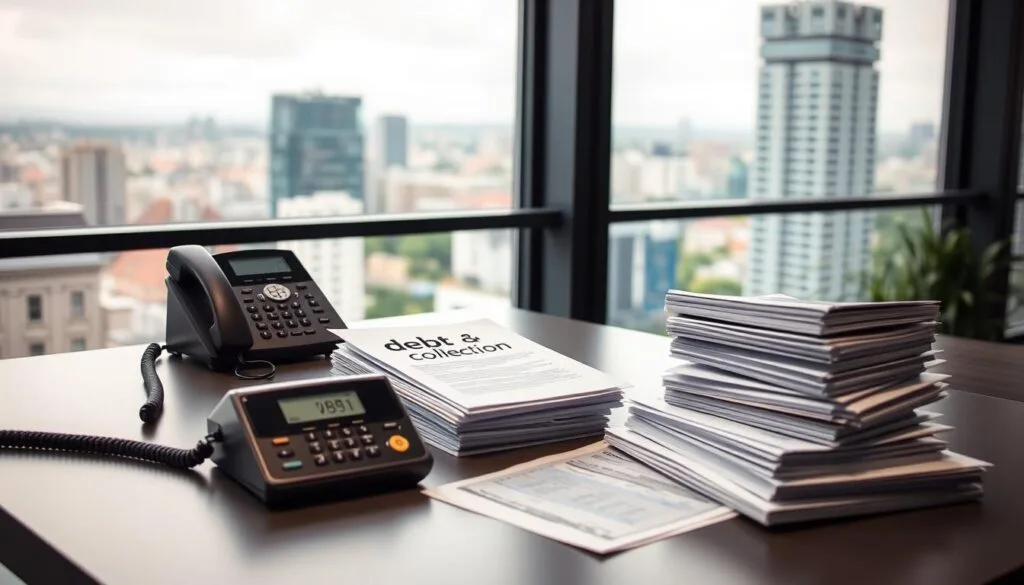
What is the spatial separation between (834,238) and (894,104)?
64 cm

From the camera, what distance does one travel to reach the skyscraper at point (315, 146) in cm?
260

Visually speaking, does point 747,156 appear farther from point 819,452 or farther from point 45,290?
point 819,452

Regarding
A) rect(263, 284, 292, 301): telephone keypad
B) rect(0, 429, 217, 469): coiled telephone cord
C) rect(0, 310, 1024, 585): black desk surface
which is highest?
rect(263, 284, 292, 301): telephone keypad

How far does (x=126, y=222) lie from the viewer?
7.79ft

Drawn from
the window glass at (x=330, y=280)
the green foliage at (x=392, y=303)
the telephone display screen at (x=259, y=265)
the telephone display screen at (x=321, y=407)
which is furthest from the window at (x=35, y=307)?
the telephone display screen at (x=321, y=407)

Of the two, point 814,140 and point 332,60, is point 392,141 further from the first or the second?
point 814,140

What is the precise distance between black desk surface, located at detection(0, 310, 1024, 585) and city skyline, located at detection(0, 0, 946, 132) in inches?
54.7

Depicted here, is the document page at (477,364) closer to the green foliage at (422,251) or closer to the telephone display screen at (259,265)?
the telephone display screen at (259,265)

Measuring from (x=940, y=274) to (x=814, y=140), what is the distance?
802 millimetres

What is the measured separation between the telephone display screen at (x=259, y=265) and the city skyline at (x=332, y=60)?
0.96m

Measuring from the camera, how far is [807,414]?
0.94 metres

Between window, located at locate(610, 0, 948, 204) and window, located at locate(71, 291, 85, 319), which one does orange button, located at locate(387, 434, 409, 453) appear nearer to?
window, located at locate(71, 291, 85, 319)

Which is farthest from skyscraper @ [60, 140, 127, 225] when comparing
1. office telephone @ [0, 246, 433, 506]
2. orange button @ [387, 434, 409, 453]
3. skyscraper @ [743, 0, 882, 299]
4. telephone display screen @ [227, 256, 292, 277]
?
skyscraper @ [743, 0, 882, 299]

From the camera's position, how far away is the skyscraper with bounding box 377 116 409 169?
9.13 feet
